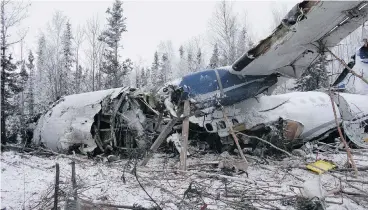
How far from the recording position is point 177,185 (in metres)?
5.77

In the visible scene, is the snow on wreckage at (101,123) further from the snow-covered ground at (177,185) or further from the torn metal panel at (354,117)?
the torn metal panel at (354,117)

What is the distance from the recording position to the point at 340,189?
525cm

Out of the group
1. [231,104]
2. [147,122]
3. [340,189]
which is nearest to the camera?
[340,189]

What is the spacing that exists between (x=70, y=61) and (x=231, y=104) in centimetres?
3403

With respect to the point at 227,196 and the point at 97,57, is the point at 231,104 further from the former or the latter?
the point at 97,57

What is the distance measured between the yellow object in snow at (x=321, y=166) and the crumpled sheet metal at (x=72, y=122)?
5.16 metres

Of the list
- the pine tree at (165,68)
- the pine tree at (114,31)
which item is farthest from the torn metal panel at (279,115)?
the pine tree at (165,68)

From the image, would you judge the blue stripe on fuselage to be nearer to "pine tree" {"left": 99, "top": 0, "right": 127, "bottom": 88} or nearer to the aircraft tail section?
the aircraft tail section

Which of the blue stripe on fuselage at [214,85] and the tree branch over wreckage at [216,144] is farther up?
the blue stripe on fuselage at [214,85]

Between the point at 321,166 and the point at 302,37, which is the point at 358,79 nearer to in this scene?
the point at 321,166

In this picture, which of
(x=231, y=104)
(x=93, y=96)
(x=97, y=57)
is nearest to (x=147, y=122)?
(x=93, y=96)

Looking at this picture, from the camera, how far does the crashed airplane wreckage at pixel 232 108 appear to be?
6.66 metres

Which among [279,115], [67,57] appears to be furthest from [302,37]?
[67,57]

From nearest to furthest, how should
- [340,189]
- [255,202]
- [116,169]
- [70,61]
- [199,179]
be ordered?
[255,202], [340,189], [199,179], [116,169], [70,61]
